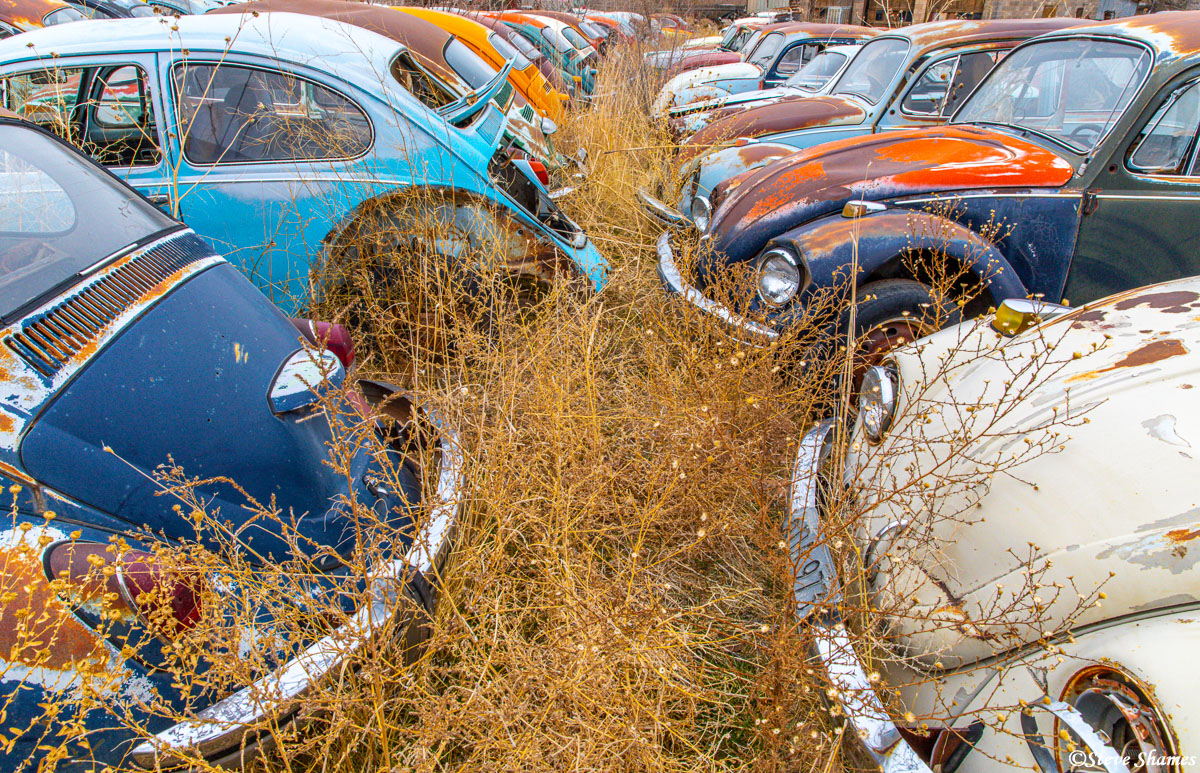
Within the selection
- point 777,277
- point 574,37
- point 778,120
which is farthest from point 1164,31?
point 574,37

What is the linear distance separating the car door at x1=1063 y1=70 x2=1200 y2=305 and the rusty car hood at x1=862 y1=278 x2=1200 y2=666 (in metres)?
1.31

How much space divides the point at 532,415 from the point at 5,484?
1.58 meters

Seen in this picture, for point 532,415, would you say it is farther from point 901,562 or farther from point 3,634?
point 3,634

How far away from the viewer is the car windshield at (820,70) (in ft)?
21.9

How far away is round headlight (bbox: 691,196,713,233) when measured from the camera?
403 cm

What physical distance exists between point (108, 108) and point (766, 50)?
30.1 feet

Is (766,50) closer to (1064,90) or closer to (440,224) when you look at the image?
(1064,90)

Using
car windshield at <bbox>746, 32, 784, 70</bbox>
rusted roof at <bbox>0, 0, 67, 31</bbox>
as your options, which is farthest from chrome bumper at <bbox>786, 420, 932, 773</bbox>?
rusted roof at <bbox>0, 0, 67, 31</bbox>

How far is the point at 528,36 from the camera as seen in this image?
9242 millimetres

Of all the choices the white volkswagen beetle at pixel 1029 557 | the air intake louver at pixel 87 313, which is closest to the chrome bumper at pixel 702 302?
the white volkswagen beetle at pixel 1029 557

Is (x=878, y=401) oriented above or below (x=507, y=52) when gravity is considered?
below

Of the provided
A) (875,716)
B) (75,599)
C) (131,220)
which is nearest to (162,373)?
(75,599)

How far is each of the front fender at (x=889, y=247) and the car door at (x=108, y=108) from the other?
123 inches

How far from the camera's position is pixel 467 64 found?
5141 millimetres
